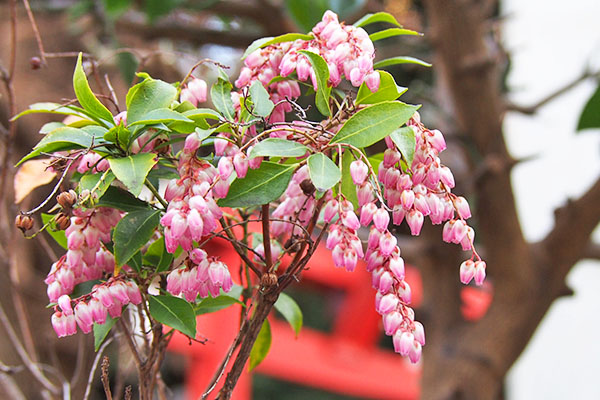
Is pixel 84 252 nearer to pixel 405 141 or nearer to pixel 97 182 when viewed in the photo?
pixel 97 182

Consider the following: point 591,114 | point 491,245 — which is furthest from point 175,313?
point 491,245

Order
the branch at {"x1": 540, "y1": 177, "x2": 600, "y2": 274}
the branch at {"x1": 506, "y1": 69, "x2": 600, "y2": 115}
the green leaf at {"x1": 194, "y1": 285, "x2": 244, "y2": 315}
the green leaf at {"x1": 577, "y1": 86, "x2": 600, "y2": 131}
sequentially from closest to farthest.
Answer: the green leaf at {"x1": 194, "y1": 285, "x2": 244, "y2": 315} < the green leaf at {"x1": 577, "y1": 86, "x2": 600, "y2": 131} < the branch at {"x1": 540, "y1": 177, "x2": 600, "y2": 274} < the branch at {"x1": 506, "y1": 69, "x2": 600, "y2": 115}

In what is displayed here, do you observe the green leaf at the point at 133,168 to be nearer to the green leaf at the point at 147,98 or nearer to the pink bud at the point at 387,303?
the green leaf at the point at 147,98

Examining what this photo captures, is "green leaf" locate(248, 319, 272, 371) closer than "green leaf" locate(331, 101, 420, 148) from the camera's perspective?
No

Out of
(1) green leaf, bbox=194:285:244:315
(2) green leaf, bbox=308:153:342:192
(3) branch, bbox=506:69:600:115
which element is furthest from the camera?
(3) branch, bbox=506:69:600:115

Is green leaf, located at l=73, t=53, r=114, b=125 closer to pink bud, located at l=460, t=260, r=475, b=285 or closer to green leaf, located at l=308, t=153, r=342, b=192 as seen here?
green leaf, located at l=308, t=153, r=342, b=192

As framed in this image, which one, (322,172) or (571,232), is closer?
(322,172)

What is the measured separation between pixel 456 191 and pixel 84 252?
1.03 meters

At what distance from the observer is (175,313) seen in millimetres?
433

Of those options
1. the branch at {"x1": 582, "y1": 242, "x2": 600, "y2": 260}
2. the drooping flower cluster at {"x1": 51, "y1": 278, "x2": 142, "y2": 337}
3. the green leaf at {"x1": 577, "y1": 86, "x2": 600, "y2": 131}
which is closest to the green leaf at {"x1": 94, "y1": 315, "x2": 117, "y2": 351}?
the drooping flower cluster at {"x1": 51, "y1": 278, "x2": 142, "y2": 337}

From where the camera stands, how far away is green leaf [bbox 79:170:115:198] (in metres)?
0.40

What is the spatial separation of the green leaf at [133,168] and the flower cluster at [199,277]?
6cm

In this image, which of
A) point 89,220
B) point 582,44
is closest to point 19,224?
point 89,220

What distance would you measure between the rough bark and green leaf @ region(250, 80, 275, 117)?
0.81 m
